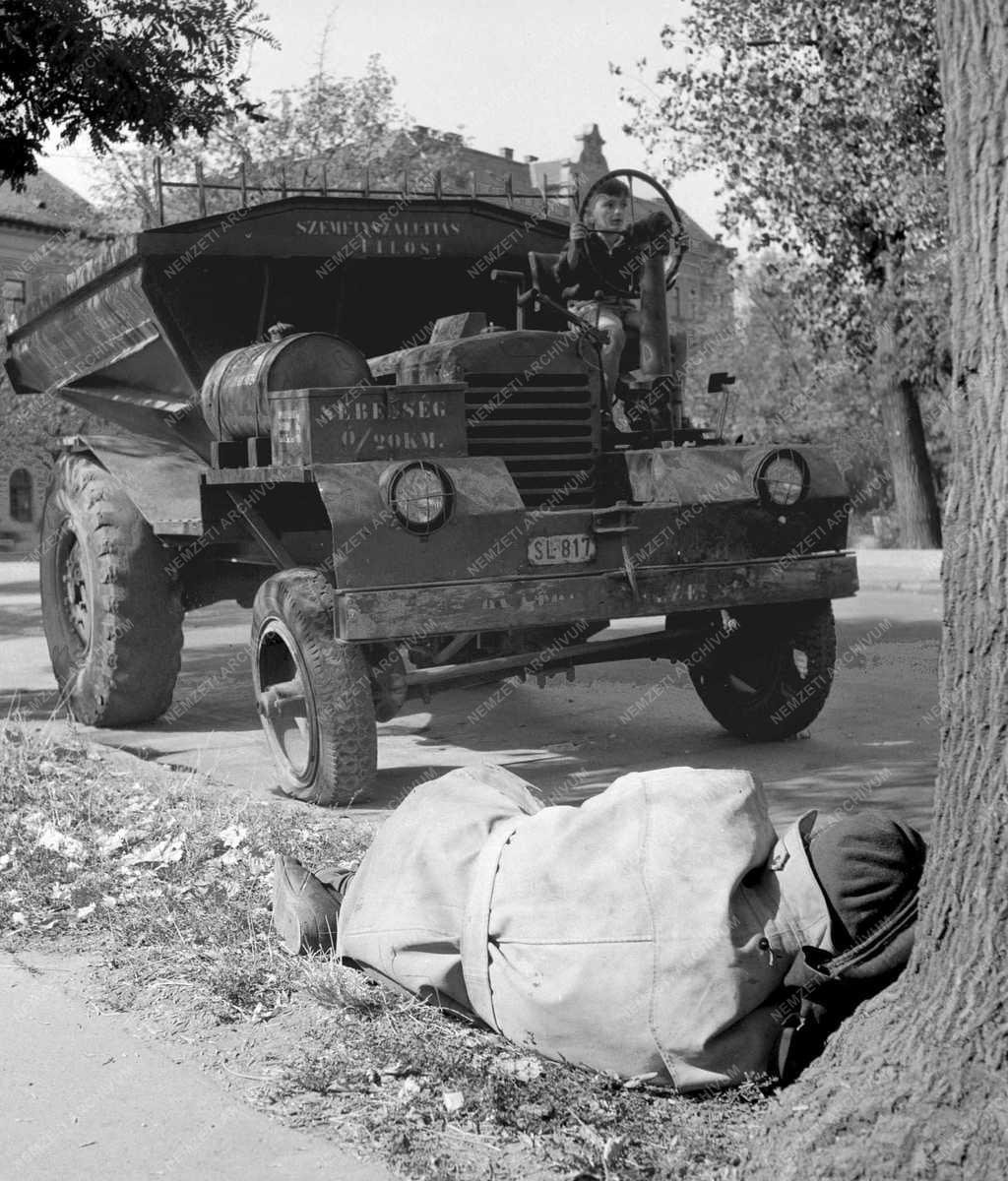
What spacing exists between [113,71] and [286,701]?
4544 millimetres

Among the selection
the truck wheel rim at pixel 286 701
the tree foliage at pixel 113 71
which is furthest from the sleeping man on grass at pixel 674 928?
the tree foliage at pixel 113 71

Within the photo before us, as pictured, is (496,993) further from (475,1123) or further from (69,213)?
(69,213)

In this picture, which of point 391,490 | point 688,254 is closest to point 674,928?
point 391,490

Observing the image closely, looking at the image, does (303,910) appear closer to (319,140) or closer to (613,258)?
(613,258)

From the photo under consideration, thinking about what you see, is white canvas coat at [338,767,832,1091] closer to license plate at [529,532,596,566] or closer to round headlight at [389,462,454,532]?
round headlight at [389,462,454,532]

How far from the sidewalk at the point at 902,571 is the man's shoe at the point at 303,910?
1281 cm

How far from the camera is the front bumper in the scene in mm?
6352

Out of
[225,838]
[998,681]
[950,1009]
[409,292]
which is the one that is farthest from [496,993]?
[409,292]

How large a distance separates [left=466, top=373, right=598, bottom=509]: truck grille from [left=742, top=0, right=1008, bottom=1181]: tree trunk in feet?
15.2

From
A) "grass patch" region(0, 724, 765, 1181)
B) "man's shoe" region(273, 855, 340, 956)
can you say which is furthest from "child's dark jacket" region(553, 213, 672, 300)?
"man's shoe" region(273, 855, 340, 956)

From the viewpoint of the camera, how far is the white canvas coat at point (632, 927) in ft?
10.4

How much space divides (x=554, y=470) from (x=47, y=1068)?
4442mm

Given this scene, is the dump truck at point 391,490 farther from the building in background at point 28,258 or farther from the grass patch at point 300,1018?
the building in background at point 28,258

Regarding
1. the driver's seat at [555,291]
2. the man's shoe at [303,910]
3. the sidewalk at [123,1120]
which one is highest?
the driver's seat at [555,291]
